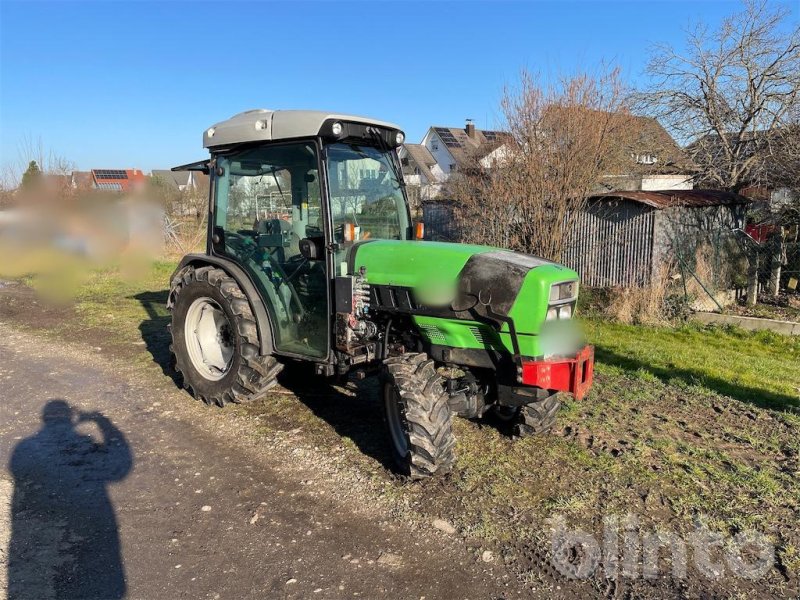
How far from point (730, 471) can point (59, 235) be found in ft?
39.1

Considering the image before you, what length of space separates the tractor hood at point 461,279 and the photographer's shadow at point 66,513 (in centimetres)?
224

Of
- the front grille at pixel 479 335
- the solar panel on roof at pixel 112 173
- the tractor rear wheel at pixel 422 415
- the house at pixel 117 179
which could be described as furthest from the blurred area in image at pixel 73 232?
the front grille at pixel 479 335

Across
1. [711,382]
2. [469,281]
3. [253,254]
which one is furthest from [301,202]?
[711,382]

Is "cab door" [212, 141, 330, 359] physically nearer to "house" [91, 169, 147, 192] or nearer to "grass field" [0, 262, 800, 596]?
"grass field" [0, 262, 800, 596]

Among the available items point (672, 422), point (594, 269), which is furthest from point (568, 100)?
point (672, 422)

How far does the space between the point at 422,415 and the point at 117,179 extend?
1774 cm

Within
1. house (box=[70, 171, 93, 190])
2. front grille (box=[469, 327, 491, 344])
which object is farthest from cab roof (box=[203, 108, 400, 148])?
house (box=[70, 171, 93, 190])

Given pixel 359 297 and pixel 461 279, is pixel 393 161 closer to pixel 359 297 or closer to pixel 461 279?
pixel 359 297

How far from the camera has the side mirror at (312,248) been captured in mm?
4523

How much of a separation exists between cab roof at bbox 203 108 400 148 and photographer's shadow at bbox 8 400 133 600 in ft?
8.64

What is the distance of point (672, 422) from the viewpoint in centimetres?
500

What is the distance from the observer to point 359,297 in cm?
444

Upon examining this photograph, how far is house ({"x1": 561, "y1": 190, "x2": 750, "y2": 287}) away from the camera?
405 inches

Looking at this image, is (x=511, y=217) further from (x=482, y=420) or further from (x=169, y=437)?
(x=169, y=437)
